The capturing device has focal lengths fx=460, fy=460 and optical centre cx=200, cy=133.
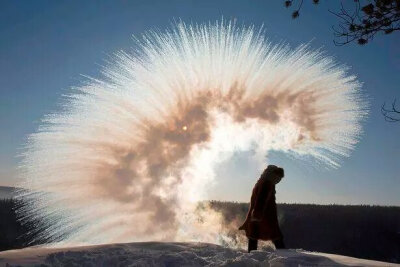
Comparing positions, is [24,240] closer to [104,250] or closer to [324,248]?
[324,248]

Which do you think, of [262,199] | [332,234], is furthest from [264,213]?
[332,234]

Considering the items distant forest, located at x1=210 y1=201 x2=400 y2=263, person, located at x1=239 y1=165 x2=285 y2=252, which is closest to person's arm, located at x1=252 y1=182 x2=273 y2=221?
person, located at x1=239 y1=165 x2=285 y2=252

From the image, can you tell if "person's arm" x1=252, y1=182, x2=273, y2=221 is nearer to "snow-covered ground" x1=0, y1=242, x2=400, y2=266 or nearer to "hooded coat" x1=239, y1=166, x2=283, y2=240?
"hooded coat" x1=239, y1=166, x2=283, y2=240

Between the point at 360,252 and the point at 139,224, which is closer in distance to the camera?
the point at 139,224

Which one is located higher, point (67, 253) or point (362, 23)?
point (362, 23)

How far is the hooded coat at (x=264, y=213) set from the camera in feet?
37.8

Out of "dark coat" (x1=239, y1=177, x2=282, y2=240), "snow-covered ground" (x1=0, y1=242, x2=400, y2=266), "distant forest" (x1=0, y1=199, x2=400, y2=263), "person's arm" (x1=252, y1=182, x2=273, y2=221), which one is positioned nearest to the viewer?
"snow-covered ground" (x1=0, y1=242, x2=400, y2=266)

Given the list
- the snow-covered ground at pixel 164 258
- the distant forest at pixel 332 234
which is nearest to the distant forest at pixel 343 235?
the distant forest at pixel 332 234

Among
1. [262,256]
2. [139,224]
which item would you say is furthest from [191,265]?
[139,224]

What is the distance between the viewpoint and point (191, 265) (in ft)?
23.9

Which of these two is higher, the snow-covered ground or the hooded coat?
the hooded coat

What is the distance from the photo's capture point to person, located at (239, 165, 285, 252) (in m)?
11.5

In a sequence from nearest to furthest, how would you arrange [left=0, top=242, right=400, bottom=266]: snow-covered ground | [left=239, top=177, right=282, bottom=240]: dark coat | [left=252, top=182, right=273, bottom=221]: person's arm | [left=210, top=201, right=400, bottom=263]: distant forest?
1. [left=0, top=242, right=400, bottom=266]: snow-covered ground
2. [left=239, top=177, right=282, bottom=240]: dark coat
3. [left=252, top=182, right=273, bottom=221]: person's arm
4. [left=210, top=201, right=400, bottom=263]: distant forest

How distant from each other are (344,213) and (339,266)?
61.3 metres
